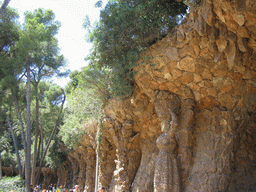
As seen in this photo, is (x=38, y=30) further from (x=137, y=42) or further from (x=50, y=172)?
(x=50, y=172)

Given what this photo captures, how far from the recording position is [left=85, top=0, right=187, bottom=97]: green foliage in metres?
6.52

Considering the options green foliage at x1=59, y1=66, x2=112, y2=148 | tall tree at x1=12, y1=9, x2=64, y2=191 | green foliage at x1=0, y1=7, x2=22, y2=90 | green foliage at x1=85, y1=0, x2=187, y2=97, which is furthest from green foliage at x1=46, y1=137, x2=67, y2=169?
green foliage at x1=85, y1=0, x2=187, y2=97

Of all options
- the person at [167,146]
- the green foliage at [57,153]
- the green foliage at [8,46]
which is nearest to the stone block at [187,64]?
the person at [167,146]

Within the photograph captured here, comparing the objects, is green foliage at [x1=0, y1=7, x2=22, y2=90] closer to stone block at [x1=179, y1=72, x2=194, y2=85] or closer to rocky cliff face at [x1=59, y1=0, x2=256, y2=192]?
rocky cliff face at [x1=59, y1=0, x2=256, y2=192]

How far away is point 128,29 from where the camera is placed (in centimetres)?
666

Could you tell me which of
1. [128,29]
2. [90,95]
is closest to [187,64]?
[128,29]

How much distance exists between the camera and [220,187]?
5.38 m

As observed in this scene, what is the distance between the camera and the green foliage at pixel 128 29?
6520mm

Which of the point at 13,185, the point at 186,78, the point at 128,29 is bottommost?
the point at 13,185

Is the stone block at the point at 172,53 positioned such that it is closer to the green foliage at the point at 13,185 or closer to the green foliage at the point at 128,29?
the green foliage at the point at 128,29

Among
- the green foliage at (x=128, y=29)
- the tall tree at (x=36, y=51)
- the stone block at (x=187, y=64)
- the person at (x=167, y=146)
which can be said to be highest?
the tall tree at (x=36, y=51)

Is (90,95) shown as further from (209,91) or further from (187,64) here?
(209,91)

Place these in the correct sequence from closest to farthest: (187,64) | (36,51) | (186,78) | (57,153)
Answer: (187,64), (186,78), (36,51), (57,153)

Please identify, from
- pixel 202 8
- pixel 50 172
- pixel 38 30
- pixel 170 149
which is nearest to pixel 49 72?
pixel 38 30
